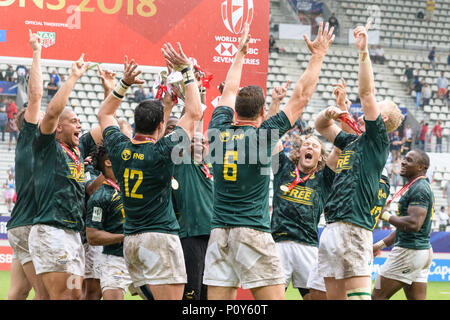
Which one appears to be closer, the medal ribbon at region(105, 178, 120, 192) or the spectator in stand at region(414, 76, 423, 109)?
the medal ribbon at region(105, 178, 120, 192)

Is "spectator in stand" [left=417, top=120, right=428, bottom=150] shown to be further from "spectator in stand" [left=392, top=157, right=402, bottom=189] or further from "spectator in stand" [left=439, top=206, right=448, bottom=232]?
"spectator in stand" [left=439, top=206, right=448, bottom=232]

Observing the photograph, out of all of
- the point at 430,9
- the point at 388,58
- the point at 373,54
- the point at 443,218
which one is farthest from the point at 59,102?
the point at 430,9

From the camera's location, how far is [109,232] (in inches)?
265

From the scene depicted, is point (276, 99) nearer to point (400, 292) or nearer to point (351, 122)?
point (351, 122)

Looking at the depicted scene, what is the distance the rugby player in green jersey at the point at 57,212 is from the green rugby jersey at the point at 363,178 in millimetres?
2500

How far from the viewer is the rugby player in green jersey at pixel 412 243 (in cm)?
816

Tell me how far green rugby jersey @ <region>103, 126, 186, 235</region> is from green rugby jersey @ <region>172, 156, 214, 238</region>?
4.55 feet

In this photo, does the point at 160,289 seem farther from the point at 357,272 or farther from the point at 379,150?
the point at 379,150

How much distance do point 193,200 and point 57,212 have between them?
1.47m

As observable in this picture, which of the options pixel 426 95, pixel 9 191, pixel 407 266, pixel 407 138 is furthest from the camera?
pixel 426 95

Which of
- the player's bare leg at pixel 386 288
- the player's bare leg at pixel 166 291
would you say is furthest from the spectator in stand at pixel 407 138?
the player's bare leg at pixel 166 291

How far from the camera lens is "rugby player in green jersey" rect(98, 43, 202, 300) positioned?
17.4 feet

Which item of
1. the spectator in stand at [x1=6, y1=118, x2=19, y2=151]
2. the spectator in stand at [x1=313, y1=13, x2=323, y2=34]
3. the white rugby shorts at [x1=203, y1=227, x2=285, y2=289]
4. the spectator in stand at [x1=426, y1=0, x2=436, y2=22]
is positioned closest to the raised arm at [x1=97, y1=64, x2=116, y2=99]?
the white rugby shorts at [x1=203, y1=227, x2=285, y2=289]

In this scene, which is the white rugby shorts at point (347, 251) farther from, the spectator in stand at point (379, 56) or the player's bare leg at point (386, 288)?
the spectator in stand at point (379, 56)
